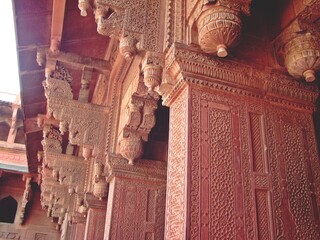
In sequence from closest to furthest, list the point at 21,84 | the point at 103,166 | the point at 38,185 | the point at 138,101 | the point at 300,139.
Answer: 1. the point at 300,139
2. the point at 138,101
3. the point at 103,166
4. the point at 21,84
5. the point at 38,185

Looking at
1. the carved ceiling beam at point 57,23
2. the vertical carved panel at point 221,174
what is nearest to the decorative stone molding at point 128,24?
the vertical carved panel at point 221,174

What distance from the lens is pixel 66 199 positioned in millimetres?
8719

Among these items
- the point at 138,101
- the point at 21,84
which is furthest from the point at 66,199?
the point at 138,101

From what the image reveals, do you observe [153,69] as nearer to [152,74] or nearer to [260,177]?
[152,74]

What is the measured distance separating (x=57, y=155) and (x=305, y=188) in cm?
541

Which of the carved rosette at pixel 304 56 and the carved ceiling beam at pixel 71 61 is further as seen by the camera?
the carved ceiling beam at pixel 71 61

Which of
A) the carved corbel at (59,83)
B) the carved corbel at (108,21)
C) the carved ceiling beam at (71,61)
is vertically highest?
the carved ceiling beam at (71,61)

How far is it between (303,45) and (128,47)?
1272 millimetres

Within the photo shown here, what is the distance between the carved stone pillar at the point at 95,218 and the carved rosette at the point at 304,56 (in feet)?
12.5

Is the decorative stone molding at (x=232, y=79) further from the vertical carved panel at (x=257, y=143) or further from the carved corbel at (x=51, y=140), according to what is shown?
the carved corbel at (x=51, y=140)

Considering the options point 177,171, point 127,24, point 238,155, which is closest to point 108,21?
point 127,24

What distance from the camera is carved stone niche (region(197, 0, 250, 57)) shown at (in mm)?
2449

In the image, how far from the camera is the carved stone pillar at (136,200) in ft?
13.9

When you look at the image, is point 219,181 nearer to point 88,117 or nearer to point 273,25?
point 273,25
